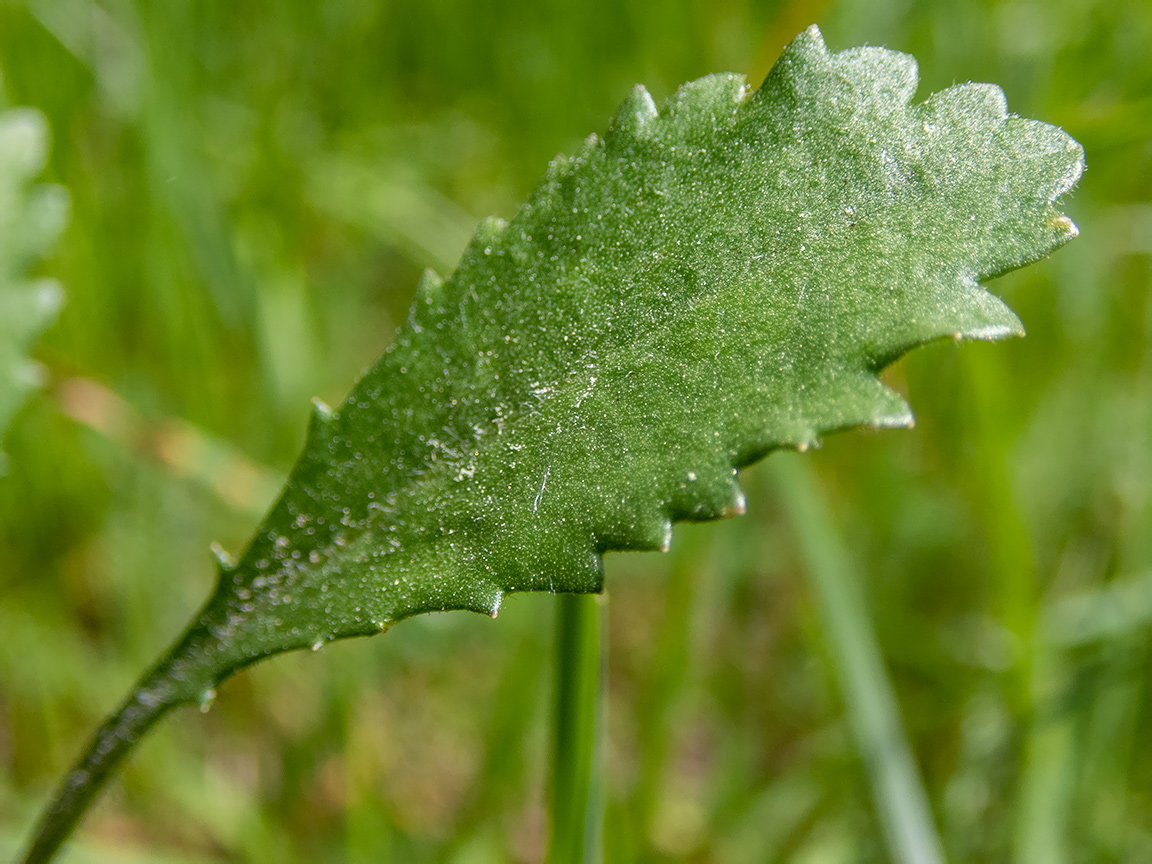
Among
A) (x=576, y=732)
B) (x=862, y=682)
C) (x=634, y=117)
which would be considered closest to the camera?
(x=634, y=117)

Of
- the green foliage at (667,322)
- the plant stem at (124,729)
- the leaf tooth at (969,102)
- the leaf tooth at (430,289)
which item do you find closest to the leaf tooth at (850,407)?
the green foliage at (667,322)

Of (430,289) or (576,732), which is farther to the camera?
(576,732)

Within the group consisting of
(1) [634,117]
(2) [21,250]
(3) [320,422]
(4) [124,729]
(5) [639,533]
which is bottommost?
(4) [124,729]

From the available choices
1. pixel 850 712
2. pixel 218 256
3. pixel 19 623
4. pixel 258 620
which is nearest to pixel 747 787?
pixel 850 712

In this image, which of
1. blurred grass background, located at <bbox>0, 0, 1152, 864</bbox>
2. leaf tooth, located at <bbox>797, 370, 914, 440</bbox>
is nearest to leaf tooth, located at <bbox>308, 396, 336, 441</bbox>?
leaf tooth, located at <bbox>797, 370, 914, 440</bbox>

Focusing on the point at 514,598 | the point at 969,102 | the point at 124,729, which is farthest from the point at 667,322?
the point at 514,598

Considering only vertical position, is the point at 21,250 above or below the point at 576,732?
above

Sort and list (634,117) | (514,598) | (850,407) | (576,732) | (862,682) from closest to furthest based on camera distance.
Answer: (850,407) → (634,117) → (576,732) → (514,598) → (862,682)

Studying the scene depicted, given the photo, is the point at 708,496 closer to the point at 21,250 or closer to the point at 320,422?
the point at 320,422
